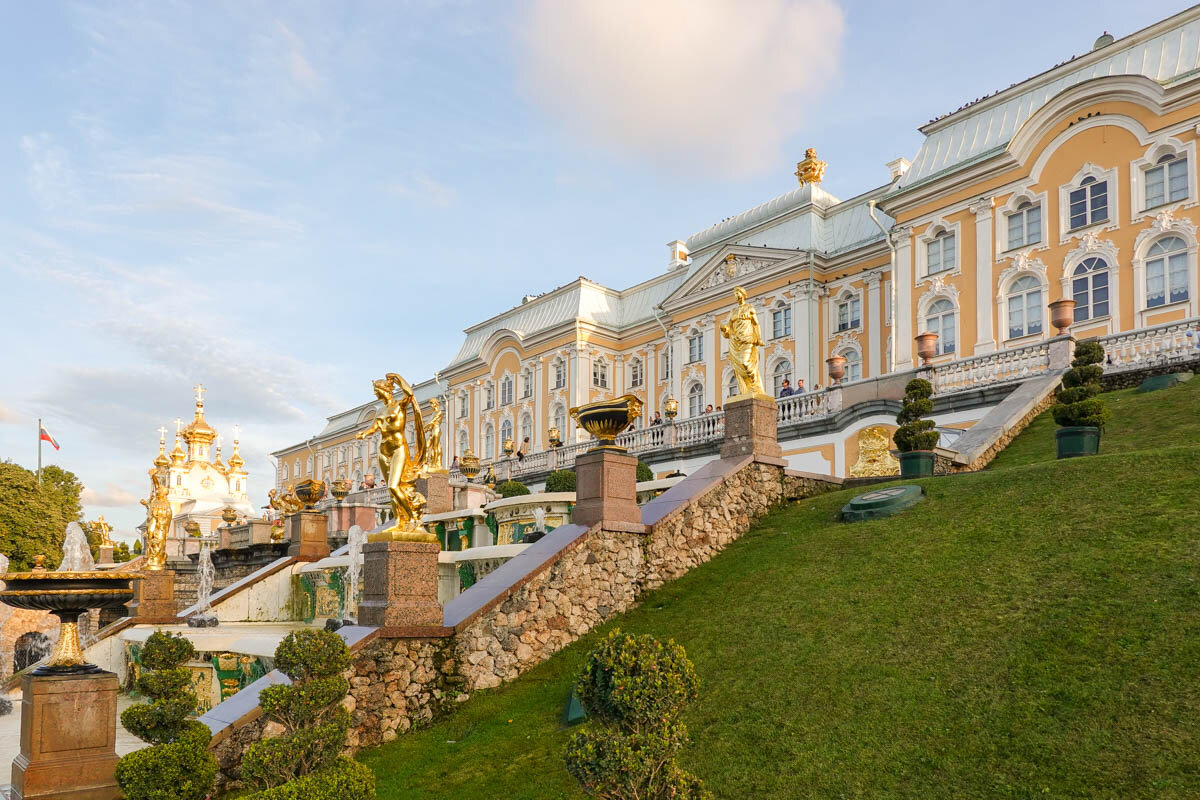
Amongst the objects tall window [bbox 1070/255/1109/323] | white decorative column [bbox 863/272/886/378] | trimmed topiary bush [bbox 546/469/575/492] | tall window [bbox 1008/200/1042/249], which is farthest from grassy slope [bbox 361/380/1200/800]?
white decorative column [bbox 863/272/886/378]

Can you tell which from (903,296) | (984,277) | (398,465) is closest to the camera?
(398,465)

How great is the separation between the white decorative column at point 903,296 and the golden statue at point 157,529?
22800 mm

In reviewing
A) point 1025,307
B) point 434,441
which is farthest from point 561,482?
point 1025,307

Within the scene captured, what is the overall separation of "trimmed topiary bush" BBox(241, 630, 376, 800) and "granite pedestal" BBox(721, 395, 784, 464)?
6.94 m

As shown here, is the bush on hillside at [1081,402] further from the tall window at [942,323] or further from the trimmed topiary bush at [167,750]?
the tall window at [942,323]

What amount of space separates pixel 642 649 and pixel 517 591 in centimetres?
417

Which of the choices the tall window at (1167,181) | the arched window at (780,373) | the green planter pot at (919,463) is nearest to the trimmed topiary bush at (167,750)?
the green planter pot at (919,463)

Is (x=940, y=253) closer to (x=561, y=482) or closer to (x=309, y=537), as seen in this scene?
(x=561, y=482)

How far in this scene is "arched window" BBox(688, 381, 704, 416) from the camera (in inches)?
1630

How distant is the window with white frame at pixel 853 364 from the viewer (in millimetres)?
35406

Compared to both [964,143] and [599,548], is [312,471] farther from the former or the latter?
[599,548]

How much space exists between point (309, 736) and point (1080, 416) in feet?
34.1

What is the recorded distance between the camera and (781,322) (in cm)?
3788

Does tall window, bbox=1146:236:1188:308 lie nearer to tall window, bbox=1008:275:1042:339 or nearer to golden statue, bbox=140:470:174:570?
tall window, bbox=1008:275:1042:339
